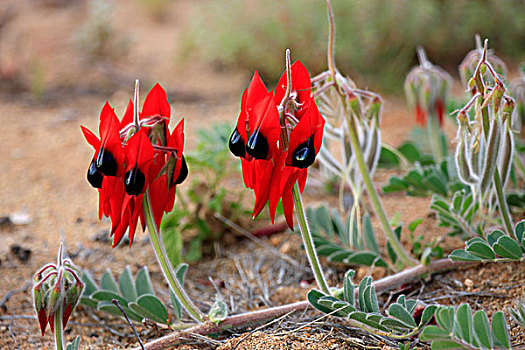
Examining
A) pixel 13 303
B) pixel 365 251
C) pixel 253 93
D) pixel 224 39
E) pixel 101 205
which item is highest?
pixel 224 39

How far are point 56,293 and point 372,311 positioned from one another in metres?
0.62

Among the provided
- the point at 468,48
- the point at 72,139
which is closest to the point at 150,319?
the point at 72,139

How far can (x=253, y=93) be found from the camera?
1.05 meters

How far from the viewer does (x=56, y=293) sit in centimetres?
116

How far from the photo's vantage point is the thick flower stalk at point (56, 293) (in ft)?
3.82

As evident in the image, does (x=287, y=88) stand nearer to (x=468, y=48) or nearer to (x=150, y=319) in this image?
(x=150, y=319)

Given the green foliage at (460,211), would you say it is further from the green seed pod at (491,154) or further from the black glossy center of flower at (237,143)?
the black glossy center of flower at (237,143)

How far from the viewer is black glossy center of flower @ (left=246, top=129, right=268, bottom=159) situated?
1009mm

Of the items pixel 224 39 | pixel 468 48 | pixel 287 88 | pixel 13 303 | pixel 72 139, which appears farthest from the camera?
pixel 468 48

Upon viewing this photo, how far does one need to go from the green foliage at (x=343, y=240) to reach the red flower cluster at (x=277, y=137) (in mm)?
478

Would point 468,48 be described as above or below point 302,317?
above

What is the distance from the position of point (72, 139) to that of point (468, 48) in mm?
2774

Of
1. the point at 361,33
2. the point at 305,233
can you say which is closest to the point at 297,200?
the point at 305,233

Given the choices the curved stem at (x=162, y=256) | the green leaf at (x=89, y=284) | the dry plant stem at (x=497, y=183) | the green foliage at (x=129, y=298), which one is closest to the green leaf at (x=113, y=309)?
the green foliage at (x=129, y=298)
